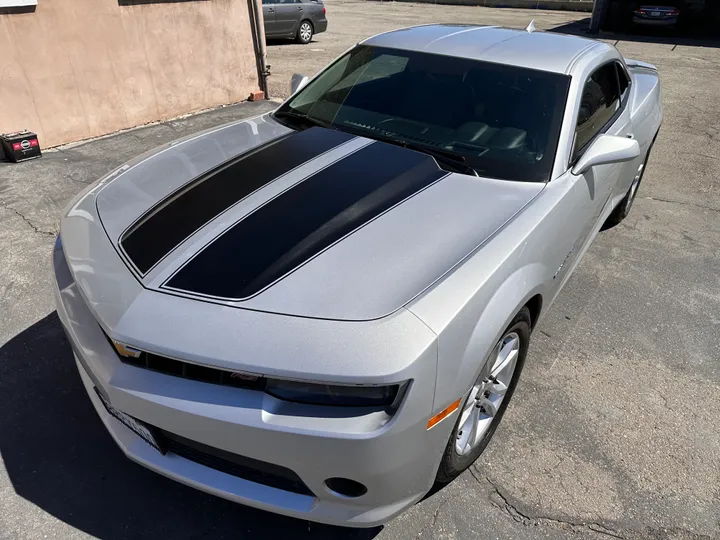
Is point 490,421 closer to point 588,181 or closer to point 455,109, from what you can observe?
point 588,181

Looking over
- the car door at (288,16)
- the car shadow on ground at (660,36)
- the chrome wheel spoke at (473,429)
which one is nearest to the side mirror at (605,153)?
the chrome wheel spoke at (473,429)

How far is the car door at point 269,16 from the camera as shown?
1216cm

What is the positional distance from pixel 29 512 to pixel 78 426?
440 mm

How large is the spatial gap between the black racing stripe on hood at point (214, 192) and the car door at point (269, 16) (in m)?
10.6

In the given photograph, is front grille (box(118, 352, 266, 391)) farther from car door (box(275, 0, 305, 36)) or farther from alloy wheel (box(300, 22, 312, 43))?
alloy wheel (box(300, 22, 312, 43))

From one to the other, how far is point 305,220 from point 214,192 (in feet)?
1.68

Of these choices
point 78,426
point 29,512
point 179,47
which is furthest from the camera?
point 179,47

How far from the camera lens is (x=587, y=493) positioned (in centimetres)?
230

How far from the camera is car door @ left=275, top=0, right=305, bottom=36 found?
12.4 meters

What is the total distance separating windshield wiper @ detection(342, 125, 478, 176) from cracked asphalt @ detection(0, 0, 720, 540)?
122 centimetres

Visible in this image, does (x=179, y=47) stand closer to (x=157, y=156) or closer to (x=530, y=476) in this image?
(x=157, y=156)

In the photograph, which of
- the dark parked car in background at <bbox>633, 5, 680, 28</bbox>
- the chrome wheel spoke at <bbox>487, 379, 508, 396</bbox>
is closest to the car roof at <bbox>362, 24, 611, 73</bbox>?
the chrome wheel spoke at <bbox>487, 379, 508, 396</bbox>

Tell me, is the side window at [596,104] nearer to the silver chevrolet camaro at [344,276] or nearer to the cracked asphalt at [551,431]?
the silver chevrolet camaro at [344,276]

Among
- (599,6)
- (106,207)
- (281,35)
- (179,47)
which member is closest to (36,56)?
(179,47)
